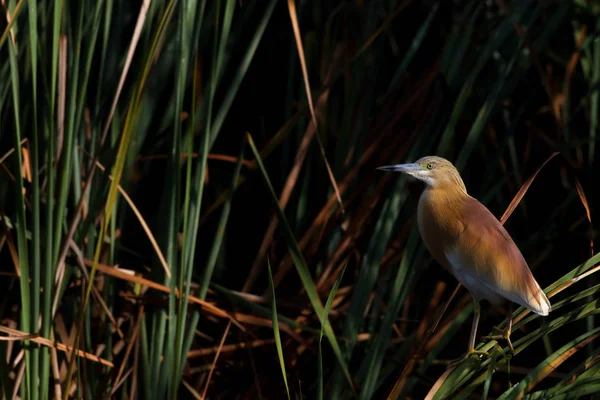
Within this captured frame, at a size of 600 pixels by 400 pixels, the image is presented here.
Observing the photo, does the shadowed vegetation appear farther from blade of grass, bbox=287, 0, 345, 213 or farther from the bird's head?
the bird's head

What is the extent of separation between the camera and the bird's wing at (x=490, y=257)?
1014mm

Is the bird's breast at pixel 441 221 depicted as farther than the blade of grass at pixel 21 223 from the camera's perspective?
Yes

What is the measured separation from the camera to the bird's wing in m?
1.01

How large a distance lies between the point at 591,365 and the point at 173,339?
1.72 ft

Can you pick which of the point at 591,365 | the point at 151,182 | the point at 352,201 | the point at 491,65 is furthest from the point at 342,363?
the point at 491,65

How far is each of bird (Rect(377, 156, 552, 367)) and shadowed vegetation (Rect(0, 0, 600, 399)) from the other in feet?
0.15

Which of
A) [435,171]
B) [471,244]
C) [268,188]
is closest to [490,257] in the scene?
[471,244]

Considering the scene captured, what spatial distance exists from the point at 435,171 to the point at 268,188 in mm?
236

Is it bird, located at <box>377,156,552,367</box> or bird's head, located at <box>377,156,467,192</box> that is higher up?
bird's head, located at <box>377,156,467,192</box>

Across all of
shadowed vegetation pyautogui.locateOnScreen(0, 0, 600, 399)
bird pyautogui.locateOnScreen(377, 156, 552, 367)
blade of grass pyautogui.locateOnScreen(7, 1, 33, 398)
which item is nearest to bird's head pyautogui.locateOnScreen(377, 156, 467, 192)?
bird pyautogui.locateOnScreen(377, 156, 552, 367)

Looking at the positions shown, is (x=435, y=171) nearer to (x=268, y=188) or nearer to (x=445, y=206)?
(x=445, y=206)

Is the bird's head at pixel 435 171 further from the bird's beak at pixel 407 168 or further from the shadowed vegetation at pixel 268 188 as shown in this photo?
the shadowed vegetation at pixel 268 188

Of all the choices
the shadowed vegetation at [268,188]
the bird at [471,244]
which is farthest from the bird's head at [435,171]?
the shadowed vegetation at [268,188]

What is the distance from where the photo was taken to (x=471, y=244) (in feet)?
3.53
